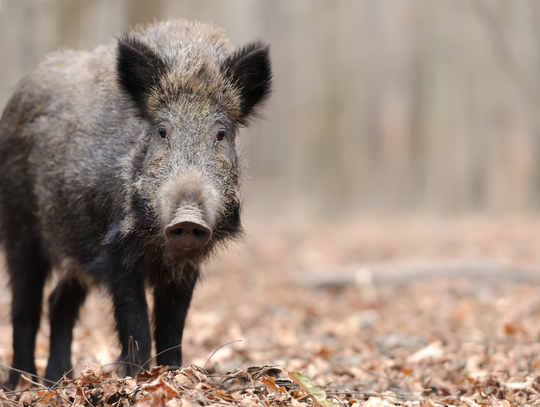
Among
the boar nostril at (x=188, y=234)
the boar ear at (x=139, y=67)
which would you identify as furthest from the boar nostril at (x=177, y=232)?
the boar ear at (x=139, y=67)

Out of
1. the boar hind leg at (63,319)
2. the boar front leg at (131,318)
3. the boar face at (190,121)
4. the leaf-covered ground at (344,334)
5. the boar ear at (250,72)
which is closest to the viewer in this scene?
the leaf-covered ground at (344,334)

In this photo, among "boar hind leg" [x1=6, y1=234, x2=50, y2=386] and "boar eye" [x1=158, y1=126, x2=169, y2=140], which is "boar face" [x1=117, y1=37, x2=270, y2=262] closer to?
"boar eye" [x1=158, y1=126, x2=169, y2=140]

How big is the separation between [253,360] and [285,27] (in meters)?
19.0

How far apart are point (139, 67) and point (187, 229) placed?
1.49 metres

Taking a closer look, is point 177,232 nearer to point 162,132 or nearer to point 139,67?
point 162,132

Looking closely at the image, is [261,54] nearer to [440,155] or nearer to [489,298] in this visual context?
[489,298]

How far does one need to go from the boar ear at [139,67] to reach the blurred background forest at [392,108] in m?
15.8

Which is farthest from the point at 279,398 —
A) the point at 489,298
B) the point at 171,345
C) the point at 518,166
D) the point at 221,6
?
the point at 221,6

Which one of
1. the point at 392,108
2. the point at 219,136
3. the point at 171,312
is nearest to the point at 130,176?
the point at 219,136

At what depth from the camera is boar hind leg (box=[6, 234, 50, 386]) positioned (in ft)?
17.8

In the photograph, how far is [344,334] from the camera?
7.12m

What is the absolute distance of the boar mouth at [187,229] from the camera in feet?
12.1

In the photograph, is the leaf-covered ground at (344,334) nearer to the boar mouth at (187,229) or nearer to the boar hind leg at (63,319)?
the boar hind leg at (63,319)

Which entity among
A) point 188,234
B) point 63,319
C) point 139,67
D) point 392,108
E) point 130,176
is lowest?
point 63,319
